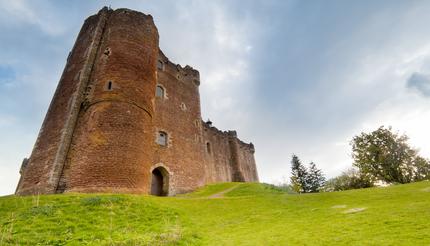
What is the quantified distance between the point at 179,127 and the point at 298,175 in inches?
1274

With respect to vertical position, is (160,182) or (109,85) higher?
(109,85)

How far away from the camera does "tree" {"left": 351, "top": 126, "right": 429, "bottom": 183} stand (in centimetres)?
3303

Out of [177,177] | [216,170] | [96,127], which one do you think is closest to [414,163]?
[216,170]

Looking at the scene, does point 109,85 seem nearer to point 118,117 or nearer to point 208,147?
point 118,117

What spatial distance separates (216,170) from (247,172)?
11480 millimetres

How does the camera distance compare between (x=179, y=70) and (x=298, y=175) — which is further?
(x=298, y=175)

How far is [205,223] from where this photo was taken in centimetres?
955

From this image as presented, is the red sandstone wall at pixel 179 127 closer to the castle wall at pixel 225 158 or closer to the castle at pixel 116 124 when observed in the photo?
the castle at pixel 116 124

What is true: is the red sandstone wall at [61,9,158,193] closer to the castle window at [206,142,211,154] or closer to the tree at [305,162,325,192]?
the castle window at [206,142,211,154]

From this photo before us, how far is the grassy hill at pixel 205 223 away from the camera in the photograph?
6.28m

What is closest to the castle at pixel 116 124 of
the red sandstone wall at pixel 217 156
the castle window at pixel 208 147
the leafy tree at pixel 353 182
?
the red sandstone wall at pixel 217 156

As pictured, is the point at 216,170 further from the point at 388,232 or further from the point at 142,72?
the point at 388,232

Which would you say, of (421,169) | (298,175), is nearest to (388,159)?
(421,169)

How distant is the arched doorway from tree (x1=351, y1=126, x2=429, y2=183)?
29.0 metres
